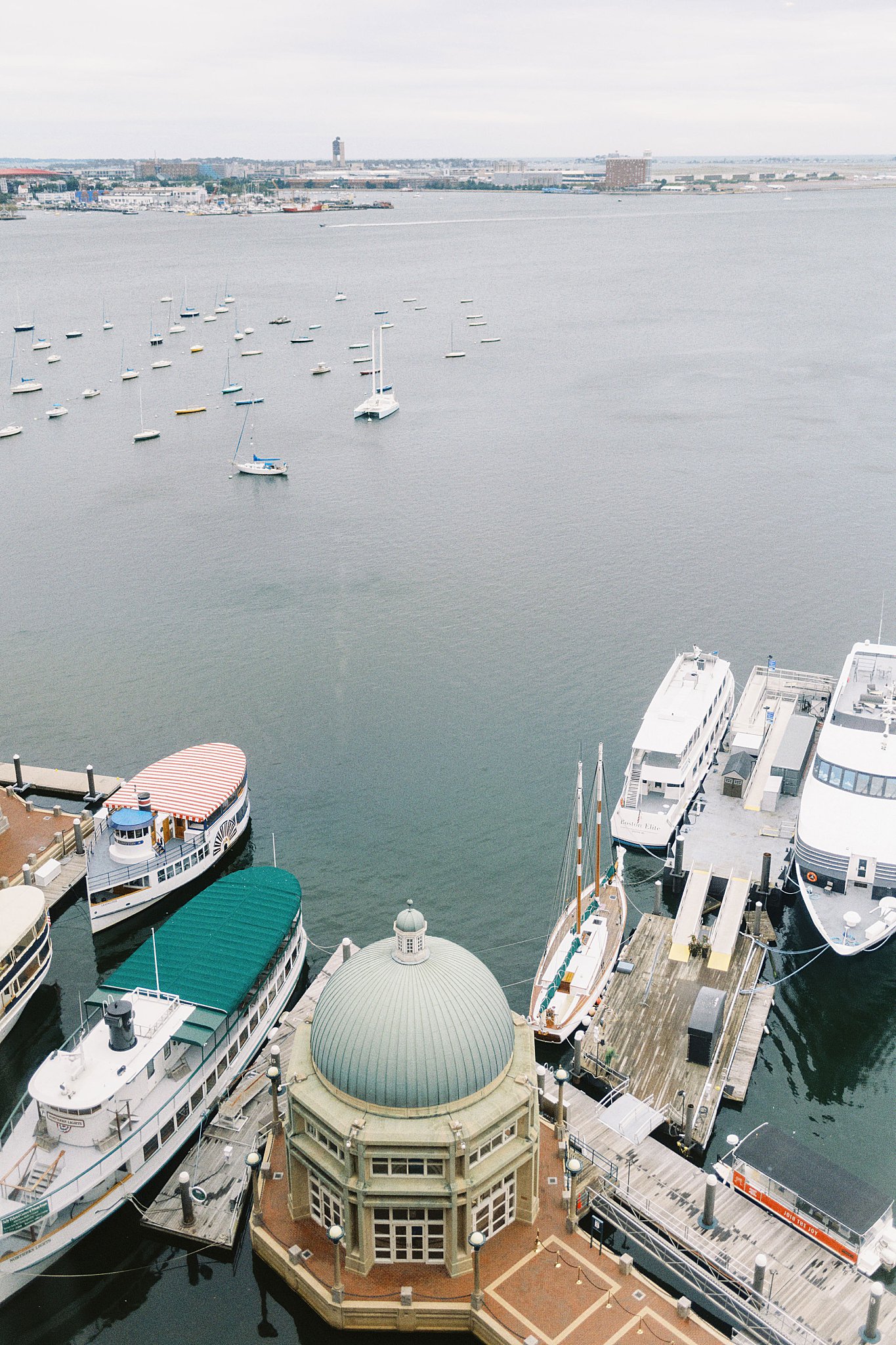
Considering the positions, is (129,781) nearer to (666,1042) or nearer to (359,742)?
(359,742)

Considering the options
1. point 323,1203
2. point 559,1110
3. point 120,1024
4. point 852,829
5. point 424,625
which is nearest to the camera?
point 323,1203

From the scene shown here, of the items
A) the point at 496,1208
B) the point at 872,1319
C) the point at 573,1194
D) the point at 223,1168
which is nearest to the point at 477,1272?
the point at 496,1208

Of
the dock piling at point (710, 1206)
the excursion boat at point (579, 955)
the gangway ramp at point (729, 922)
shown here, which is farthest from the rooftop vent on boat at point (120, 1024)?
the gangway ramp at point (729, 922)

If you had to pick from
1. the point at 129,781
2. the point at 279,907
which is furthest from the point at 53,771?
the point at 279,907

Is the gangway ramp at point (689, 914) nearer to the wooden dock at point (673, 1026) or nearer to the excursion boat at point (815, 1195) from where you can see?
the wooden dock at point (673, 1026)

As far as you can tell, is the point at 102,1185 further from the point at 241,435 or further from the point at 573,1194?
the point at 241,435

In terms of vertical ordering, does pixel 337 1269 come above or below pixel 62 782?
above

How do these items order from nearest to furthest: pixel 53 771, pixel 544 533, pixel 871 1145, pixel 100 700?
pixel 871 1145, pixel 53 771, pixel 100 700, pixel 544 533
